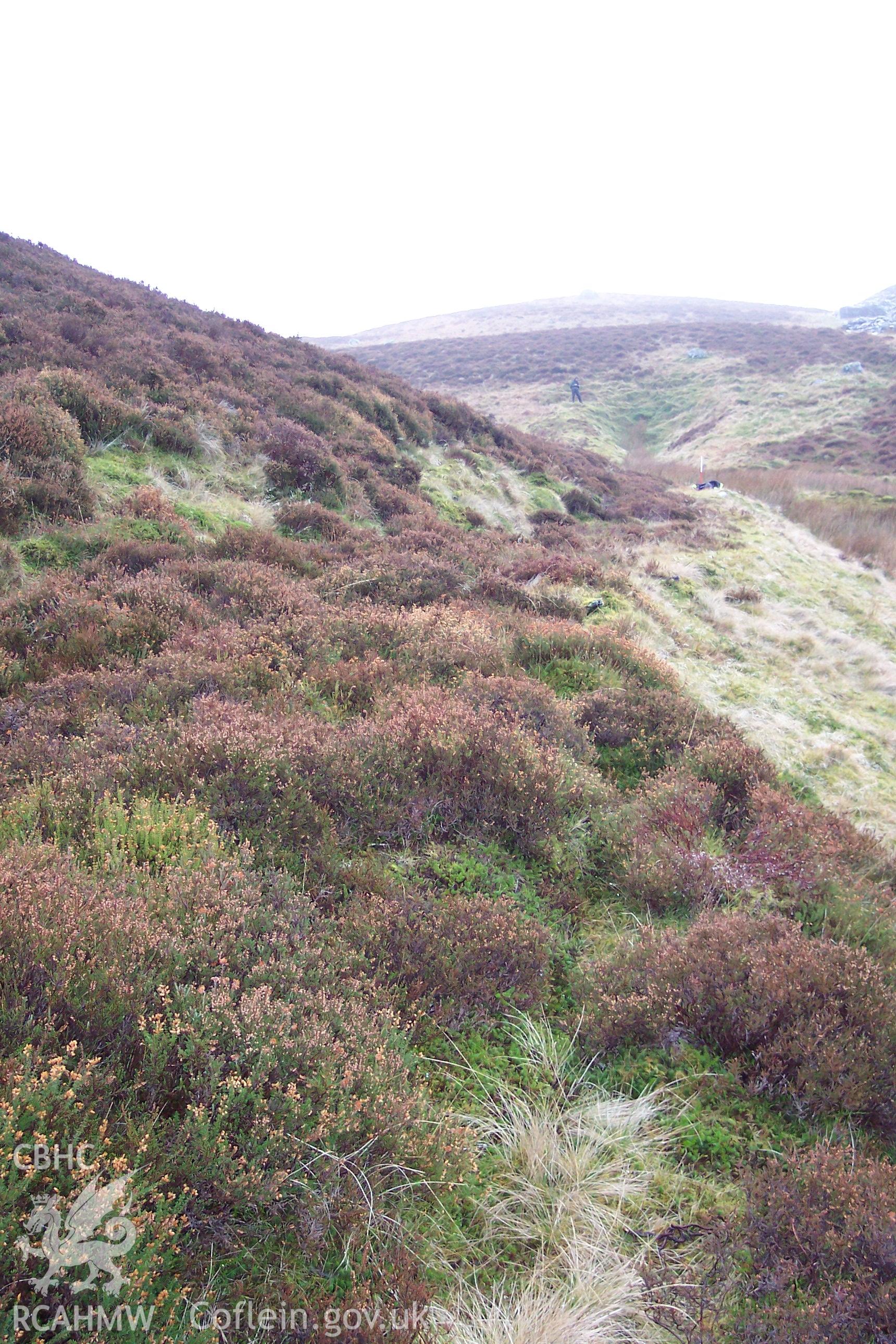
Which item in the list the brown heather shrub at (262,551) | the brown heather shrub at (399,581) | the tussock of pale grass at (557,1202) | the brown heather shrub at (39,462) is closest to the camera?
the tussock of pale grass at (557,1202)

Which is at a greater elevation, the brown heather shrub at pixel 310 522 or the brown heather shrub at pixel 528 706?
the brown heather shrub at pixel 310 522

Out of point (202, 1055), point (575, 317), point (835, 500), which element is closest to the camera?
point (202, 1055)

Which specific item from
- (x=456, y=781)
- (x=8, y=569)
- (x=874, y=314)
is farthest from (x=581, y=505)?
(x=874, y=314)

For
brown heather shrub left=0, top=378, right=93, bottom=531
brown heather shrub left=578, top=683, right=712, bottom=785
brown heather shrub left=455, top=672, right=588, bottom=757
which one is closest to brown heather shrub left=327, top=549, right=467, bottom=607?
brown heather shrub left=455, top=672, right=588, bottom=757

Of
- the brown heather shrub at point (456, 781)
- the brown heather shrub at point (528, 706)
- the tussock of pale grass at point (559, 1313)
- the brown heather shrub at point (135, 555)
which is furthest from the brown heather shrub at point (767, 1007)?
the brown heather shrub at point (135, 555)

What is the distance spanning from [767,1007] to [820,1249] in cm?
96

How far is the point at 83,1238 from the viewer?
1660 millimetres

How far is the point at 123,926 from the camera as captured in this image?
2.53 meters

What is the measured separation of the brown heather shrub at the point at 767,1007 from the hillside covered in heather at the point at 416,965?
2 centimetres

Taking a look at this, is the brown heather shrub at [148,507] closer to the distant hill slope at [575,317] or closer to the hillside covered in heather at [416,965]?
the hillside covered in heather at [416,965]

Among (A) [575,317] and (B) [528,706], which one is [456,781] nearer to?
Answer: (B) [528,706]

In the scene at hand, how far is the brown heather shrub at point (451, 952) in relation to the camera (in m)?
3.11

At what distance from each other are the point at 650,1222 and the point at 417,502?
430 inches

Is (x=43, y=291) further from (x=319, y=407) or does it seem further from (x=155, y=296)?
(x=319, y=407)
